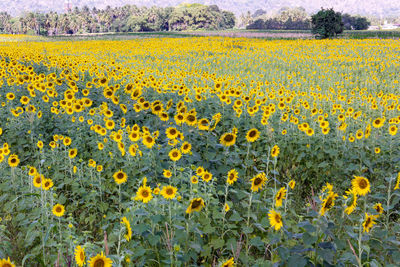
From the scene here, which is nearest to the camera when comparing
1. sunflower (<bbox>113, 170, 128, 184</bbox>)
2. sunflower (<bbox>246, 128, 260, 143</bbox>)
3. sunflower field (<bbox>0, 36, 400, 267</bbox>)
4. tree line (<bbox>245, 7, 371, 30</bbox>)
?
sunflower field (<bbox>0, 36, 400, 267</bbox>)

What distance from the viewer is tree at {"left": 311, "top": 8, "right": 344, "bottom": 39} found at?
82.9ft

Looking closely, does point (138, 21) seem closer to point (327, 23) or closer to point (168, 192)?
point (327, 23)

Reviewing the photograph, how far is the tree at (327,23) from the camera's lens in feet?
82.9

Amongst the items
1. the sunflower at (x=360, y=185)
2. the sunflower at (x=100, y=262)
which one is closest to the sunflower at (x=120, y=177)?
the sunflower at (x=100, y=262)

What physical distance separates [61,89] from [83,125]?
2834mm

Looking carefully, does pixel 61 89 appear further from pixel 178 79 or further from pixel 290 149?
pixel 290 149

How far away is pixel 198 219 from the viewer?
8.84 feet

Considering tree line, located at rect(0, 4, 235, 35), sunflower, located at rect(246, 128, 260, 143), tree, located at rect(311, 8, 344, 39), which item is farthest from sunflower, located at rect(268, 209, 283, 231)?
tree line, located at rect(0, 4, 235, 35)

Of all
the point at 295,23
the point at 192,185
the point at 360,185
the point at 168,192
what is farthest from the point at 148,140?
the point at 295,23

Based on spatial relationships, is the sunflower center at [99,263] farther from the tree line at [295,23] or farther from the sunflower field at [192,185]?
the tree line at [295,23]

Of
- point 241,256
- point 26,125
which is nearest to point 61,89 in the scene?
point 26,125

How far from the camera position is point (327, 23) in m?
25.5

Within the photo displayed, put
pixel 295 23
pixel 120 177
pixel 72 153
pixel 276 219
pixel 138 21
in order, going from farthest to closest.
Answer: pixel 138 21 < pixel 295 23 < pixel 72 153 < pixel 120 177 < pixel 276 219

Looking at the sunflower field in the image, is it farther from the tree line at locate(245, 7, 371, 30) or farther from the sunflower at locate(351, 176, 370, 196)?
the tree line at locate(245, 7, 371, 30)
